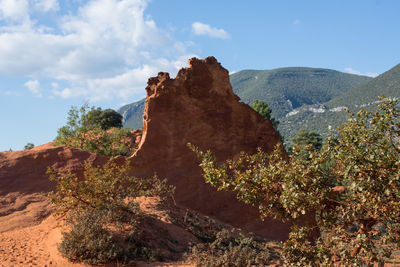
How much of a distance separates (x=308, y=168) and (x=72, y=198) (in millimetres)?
7300

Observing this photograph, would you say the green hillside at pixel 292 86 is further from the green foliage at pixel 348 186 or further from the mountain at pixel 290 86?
the green foliage at pixel 348 186

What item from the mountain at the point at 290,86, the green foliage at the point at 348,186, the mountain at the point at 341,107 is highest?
the mountain at the point at 290,86

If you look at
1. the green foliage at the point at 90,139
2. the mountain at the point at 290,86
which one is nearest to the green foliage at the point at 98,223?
the green foliage at the point at 90,139

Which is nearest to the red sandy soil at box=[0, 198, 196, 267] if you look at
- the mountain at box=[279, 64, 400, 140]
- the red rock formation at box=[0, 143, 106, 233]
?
the red rock formation at box=[0, 143, 106, 233]

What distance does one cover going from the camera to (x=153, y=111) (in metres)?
13.5

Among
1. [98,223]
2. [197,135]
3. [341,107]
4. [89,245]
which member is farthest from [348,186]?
[341,107]

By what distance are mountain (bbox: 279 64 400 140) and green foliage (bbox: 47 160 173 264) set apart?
67160 millimetres

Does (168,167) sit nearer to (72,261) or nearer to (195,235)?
(195,235)

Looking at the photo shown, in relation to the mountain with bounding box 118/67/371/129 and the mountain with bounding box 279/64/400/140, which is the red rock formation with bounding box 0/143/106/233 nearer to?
the mountain with bounding box 279/64/400/140

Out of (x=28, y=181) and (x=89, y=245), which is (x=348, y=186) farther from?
(x=28, y=181)

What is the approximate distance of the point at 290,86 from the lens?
435ft

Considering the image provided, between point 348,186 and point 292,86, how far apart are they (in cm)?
13376

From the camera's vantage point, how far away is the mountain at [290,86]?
11881 cm

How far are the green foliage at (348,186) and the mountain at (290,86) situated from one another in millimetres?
105276
